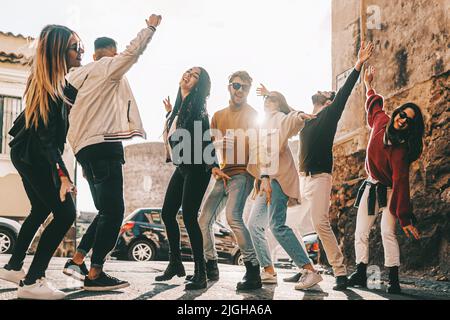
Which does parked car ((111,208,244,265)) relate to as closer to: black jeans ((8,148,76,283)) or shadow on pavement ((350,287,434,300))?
shadow on pavement ((350,287,434,300))

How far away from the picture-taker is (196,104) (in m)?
4.70

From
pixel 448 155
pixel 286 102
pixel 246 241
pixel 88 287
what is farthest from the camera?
pixel 448 155

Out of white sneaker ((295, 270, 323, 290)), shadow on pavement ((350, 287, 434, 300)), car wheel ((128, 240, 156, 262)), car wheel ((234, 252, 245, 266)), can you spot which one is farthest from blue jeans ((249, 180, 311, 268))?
car wheel ((234, 252, 245, 266))

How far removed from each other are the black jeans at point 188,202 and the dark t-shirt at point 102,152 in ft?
1.98

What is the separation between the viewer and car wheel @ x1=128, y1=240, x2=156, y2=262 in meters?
11.3

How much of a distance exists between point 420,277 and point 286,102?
2.83 meters

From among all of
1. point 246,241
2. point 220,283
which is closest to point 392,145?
point 246,241

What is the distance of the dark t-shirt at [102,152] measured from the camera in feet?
13.5

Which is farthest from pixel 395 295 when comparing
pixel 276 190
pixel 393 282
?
pixel 276 190

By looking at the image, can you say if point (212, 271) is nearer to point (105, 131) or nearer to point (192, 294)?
point (192, 294)

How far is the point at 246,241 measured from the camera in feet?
15.8

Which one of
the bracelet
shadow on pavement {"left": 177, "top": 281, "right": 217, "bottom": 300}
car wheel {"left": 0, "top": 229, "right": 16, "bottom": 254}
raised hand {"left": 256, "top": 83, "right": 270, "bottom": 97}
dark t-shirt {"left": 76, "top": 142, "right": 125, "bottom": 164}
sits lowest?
car wheel {"left": 0, "top": 229, "right": 16, "bottom": 254}

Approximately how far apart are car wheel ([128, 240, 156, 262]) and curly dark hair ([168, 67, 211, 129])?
700 centimetres

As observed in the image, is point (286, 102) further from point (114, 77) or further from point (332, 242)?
point (114, 77)
